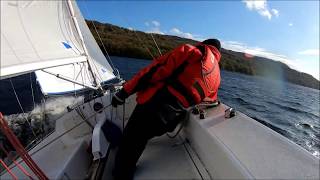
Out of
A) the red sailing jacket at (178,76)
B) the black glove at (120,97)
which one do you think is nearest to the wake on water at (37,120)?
the black glove at (120,97)

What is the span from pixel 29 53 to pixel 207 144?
1.84 m

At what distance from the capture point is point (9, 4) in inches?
110

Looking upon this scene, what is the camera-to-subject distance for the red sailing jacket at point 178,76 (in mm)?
2840

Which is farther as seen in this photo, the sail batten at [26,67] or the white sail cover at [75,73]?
the white sail cover at [75,73]

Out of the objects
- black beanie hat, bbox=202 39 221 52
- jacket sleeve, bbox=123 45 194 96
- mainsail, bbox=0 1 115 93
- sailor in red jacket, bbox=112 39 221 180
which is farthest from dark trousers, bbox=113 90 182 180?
mainsail, bbox=0 1 115 93

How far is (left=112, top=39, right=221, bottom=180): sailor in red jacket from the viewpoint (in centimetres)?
286

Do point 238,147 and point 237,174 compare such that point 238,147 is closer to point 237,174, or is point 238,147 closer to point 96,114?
point 237,174

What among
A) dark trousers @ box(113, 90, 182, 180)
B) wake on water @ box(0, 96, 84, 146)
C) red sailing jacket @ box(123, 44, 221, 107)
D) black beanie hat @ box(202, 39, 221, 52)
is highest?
black beanie hat @ box(202, 39, 221, 52)

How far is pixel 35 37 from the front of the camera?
3.08m

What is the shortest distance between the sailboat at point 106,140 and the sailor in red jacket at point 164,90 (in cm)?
38

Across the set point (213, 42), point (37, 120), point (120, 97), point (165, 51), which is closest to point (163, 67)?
point (120, 97)

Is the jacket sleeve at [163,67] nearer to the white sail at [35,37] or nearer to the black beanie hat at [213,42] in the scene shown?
the black beanie hat at [213,42]

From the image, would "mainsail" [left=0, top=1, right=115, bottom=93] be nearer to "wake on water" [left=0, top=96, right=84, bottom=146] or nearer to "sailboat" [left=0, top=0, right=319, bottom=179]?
"sailboat" [left=0, top=0, right=319, bottom=179]

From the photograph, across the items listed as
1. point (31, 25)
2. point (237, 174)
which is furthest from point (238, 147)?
point (31, 25)
